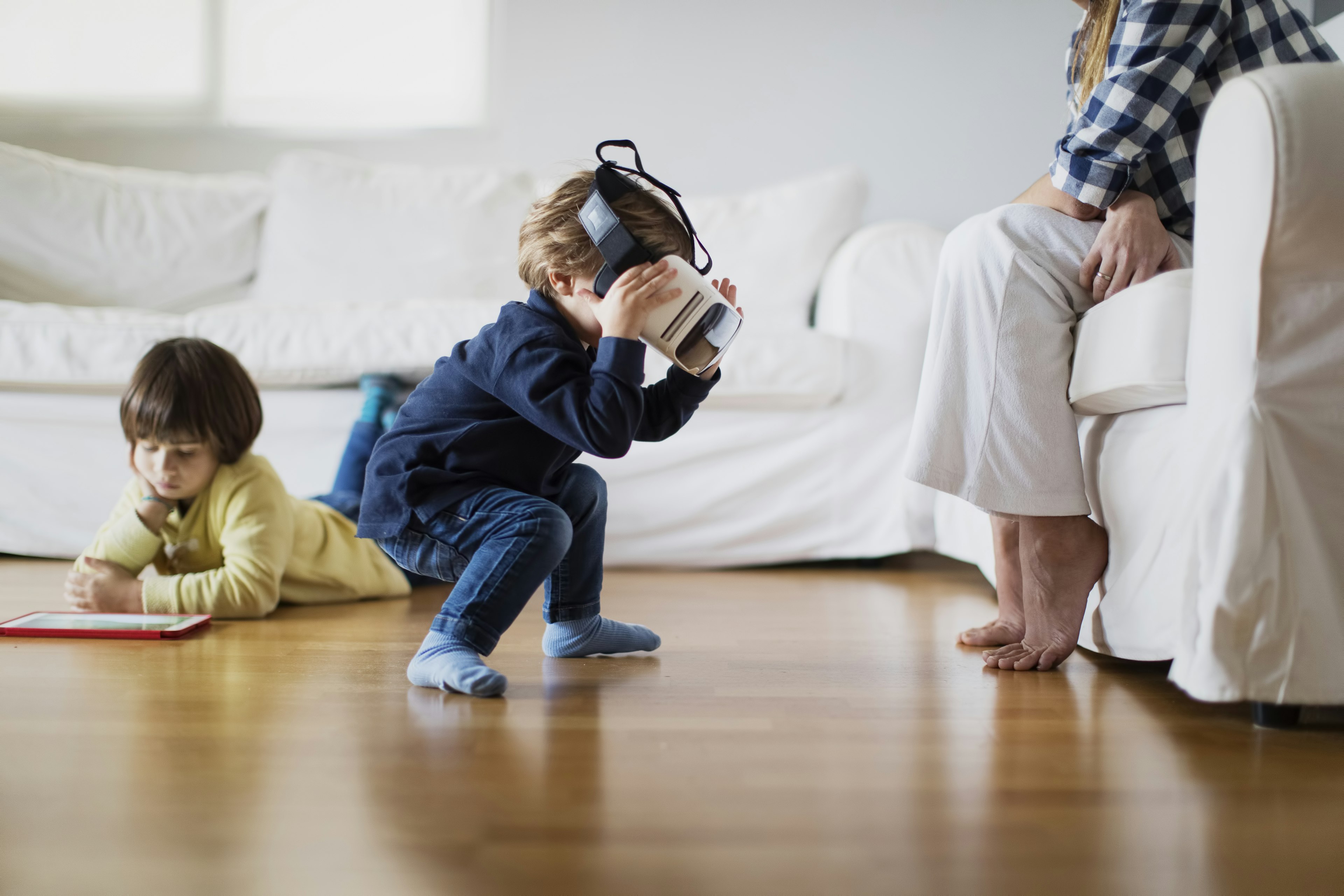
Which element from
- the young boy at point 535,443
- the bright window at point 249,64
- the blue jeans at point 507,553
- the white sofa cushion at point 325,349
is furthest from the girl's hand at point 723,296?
the bright window at point 249,64

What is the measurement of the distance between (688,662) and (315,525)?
2.15ft

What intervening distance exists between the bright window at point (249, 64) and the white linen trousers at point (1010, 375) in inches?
75.4

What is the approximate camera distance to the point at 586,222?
3.06 feet

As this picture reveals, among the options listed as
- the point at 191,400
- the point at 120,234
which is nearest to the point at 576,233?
the point at 191,400

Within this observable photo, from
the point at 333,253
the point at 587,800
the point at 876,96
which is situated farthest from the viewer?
the point at 876,96

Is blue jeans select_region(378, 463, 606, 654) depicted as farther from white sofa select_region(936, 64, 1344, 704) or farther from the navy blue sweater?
white sofa select_region(936, 64, 1344, 704)

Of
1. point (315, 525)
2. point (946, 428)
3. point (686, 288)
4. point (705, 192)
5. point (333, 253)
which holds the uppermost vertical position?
point (705, 192)

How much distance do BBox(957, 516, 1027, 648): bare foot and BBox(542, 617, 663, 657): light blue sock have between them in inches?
15.1

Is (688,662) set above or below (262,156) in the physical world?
below

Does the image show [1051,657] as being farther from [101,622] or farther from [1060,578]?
[101,622]

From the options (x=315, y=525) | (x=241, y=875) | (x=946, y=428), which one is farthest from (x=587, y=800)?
(x=315, y=525)

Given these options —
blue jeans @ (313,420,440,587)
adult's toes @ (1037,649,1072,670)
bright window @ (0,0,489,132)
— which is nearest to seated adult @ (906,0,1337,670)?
adult's toes @ (1037,649,1072,670)

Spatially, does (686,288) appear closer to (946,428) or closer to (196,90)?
(946,428)

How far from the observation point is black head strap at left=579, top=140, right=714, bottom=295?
92 centimetres
